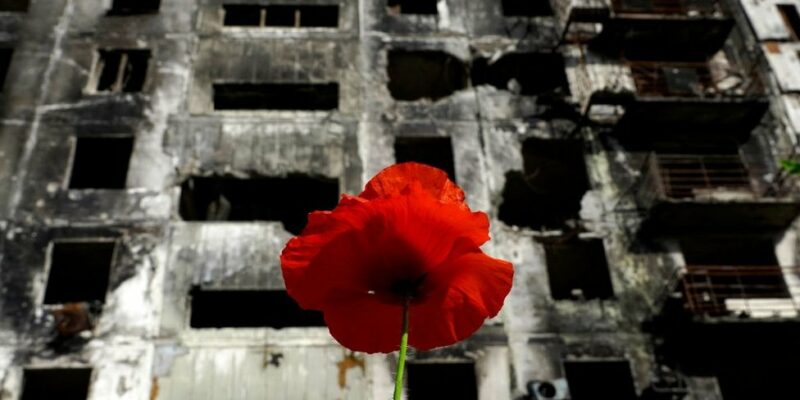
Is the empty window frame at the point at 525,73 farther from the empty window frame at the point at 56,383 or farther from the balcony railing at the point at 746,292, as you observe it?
the empty window frame at the point at 56,383

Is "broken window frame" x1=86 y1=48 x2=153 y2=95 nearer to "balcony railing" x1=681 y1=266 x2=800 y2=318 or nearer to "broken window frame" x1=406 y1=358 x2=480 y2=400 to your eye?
"broken window frame" x1=406 y1=358 x2=480 y2=400

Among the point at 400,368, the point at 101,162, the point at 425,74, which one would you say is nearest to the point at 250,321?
the point at 101,162

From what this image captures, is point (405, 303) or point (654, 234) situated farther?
point (654, 234)

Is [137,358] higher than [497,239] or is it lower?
lower

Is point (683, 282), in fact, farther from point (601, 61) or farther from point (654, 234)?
point (601, 61)

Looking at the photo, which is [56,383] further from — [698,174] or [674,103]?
[698,174]

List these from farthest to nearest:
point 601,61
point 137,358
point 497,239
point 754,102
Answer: point 601,61 < point 754,102 < point 497,239 < point 137,358

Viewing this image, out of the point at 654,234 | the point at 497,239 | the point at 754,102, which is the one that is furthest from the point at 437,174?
the point at 754,102

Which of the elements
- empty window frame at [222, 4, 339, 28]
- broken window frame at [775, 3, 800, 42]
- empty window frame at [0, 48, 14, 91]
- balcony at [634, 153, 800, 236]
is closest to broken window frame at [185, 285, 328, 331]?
balcony at [634, 153, 800, 236]

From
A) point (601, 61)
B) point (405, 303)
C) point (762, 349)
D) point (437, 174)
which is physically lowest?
point (405, 303)
